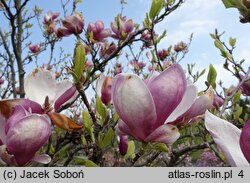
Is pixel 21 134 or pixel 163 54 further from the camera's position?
pixel 163 54

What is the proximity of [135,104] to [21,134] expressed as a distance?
0.58 feet

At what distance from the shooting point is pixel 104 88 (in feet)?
2.70

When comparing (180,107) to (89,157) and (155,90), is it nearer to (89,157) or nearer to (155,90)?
(155,90)

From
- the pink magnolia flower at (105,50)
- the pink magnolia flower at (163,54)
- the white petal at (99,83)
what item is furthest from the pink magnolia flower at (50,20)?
the white petal at (99,83)

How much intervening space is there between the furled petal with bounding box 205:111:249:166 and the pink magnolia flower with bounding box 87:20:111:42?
1.27m

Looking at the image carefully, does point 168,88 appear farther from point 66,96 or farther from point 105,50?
point 105,50

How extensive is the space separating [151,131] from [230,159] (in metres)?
0.18

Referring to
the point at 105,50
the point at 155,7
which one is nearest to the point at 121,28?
the point at 105,50

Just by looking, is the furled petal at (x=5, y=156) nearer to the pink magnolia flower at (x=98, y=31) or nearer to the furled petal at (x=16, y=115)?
the furled petal at (x=16, y=115)

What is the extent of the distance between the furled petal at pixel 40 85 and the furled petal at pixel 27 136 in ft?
0.40

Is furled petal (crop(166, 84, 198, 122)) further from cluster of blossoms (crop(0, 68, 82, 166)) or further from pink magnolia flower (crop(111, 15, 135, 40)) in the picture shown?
pink magnolia flower (crop(111, 15, 135, 40))

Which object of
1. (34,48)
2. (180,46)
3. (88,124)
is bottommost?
(180,46)

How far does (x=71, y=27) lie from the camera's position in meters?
1.69

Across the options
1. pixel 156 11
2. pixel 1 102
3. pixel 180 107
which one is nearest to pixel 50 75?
pixel 1 102
